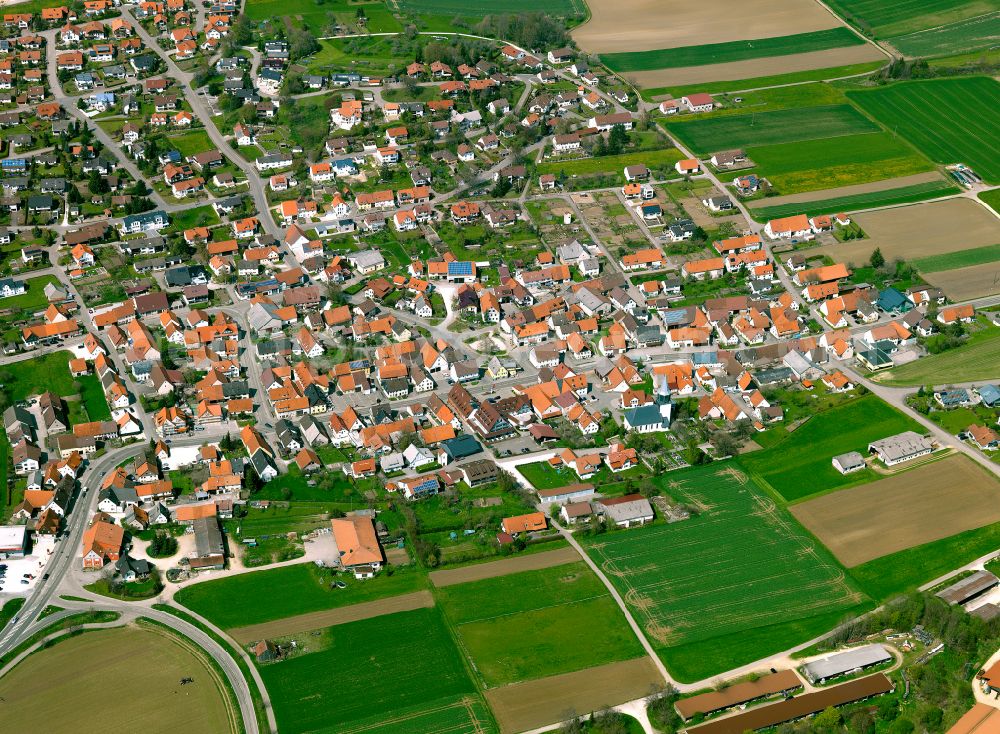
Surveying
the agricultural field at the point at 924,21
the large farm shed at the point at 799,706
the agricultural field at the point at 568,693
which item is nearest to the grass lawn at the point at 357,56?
the agricultural field at the point at 924,21

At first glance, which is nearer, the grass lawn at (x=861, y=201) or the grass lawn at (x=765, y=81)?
the grass lawn at (x=861, y=201)

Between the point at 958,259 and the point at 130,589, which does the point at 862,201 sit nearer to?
the point at 958,259

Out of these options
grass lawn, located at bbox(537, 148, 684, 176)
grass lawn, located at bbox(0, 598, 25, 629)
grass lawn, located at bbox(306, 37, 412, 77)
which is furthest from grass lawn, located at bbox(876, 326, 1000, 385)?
grass lawn, located at bbox(306, 37, 412, 77)

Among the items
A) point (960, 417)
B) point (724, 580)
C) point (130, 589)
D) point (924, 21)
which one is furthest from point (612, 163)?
point (130, 589)

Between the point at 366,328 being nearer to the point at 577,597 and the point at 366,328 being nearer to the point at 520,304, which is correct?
the point at 520,304

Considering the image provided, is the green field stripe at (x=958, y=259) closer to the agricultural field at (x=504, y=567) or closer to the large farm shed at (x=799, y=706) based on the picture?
the agricultural field at (x=504, y=567)

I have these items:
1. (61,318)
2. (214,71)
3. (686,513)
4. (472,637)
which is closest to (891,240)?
(686,513)
